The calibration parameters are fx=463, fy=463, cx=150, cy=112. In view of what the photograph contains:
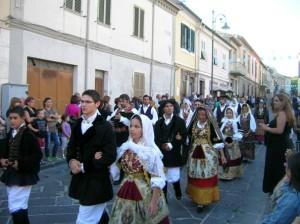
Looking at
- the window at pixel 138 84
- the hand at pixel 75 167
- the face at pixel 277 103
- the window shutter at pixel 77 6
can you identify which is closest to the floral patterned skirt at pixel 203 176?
the face at pixel 277 103

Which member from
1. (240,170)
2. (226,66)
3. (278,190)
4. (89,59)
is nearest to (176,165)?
(240,170)

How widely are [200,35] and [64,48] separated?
17.8 metres

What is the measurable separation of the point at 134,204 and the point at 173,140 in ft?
8.68

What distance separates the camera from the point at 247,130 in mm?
11555

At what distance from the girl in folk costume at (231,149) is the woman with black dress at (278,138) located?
2558mm

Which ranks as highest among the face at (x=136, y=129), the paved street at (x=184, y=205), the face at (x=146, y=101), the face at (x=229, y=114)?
the face at (x=146, y=101)

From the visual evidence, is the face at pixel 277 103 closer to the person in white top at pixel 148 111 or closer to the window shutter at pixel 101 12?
the person in white top at pixel 148 111

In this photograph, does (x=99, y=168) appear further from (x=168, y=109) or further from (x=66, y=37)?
(x=66, y=37)

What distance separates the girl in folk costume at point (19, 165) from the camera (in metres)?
4.93

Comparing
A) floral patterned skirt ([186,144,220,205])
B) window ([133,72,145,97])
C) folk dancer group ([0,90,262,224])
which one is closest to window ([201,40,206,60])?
window ([133,72,145,97])

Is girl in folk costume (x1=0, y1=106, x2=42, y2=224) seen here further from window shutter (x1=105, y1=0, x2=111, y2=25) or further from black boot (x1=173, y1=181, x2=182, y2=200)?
window shutter (x1=105, y1=0, x2=111, y2=25)

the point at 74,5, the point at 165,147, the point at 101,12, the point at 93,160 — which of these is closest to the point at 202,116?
the point at 165,147

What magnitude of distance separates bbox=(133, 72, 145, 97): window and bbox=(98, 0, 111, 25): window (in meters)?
3.57

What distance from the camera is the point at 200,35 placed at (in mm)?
31172
